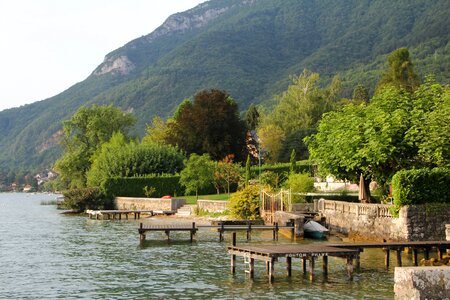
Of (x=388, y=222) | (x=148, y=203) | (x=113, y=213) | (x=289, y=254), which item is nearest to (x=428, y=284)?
(x=289, y=254)

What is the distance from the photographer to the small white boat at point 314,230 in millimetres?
46959

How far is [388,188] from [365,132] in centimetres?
829

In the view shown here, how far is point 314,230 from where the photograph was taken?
47125 mm

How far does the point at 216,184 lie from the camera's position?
276 feet

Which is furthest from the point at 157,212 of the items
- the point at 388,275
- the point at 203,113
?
the point at 388,275

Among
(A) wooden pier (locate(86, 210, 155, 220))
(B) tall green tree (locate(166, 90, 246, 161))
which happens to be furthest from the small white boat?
(B) tall green tree (locate(166, 90, 246, 161))

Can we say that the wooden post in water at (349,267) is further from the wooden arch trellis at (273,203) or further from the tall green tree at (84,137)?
the tall green tree at (84,137)

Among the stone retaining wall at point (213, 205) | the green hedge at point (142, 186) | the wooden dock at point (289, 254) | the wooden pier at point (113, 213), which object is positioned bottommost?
the wooden dock at point (289, 254)

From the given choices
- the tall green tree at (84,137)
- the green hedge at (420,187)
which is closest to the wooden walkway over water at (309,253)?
the green hedge at (420,187)

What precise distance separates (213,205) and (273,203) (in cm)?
1141

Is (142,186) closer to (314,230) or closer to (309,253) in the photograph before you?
(314,230)

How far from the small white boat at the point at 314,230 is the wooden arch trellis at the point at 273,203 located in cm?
717

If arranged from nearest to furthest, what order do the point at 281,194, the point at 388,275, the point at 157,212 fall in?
the point at 388,275 < the point at 281,194 < the point at 157,212

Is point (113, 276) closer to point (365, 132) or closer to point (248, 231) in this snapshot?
point (248, 231)
